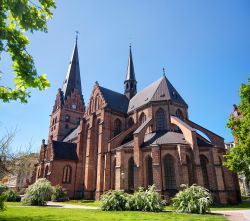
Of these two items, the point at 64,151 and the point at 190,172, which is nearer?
the point at 190,172

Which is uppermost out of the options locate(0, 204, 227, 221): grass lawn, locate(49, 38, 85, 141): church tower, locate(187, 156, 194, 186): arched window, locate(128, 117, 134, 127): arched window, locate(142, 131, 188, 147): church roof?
locate(49, 38, 85, 141): church tower

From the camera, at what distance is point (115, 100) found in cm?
3969

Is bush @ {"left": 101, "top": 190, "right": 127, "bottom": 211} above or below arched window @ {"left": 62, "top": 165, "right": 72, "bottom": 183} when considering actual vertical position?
below

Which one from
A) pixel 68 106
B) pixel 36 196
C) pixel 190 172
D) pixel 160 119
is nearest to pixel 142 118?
pixel 160 119

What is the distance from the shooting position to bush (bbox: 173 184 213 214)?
15262mm

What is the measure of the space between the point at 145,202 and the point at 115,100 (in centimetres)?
2469

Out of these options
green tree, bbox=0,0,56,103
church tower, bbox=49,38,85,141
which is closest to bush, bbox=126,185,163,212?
green tree, bbox=0,0,56,103

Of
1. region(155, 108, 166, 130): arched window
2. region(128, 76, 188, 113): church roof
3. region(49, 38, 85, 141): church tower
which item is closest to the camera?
region(155, 108, 166, 130): arched window

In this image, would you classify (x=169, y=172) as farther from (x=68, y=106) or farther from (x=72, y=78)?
(x=72, y=78)

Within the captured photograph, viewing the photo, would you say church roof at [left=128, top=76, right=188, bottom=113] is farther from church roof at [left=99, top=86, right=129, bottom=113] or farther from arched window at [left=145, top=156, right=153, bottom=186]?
arched window at [left=145, top=156, right=153, bottom=186]

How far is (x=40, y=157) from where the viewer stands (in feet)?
143

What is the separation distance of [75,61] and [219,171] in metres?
46.1

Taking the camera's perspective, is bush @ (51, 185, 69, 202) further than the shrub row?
Yes

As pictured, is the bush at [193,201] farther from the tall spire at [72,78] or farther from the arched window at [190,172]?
the tall spire at [72,78]
